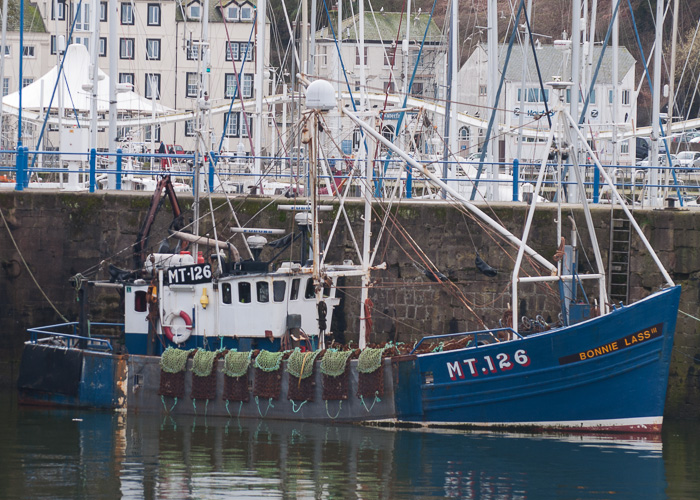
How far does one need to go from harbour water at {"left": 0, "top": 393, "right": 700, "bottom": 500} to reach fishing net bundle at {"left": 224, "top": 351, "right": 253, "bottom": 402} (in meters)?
0.41

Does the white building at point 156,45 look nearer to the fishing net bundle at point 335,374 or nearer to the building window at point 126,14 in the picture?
the building window at point 126,14

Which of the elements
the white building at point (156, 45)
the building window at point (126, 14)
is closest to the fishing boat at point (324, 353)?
the white building at point (156, 45)

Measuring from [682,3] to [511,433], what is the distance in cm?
4738

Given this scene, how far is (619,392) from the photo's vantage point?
56.6ft

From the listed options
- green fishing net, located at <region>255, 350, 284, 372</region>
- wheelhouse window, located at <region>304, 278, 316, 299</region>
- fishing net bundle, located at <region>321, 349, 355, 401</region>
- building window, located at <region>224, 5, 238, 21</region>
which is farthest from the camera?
building window, located at <region>224, 5, 238, 21</region>

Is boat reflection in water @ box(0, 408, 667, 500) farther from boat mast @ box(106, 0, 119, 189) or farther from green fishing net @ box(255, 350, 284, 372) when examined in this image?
boat mast @ box(106, 0, 119, 189)

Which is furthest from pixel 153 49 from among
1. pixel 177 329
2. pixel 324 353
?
pixel 324 353

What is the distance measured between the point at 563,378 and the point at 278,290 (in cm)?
479

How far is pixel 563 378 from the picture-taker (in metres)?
17.3

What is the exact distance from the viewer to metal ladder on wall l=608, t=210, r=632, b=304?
19.6 metres

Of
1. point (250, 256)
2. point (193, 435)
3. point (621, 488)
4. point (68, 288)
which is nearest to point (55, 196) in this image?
point (68, 288)

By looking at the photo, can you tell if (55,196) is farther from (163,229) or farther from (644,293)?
(644,293)

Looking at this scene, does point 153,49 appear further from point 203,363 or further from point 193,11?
point 203,363

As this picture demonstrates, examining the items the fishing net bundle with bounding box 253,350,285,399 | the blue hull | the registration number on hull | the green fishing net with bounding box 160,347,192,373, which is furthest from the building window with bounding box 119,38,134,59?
the registration number on hull
